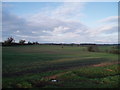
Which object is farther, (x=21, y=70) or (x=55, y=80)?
(x=21, y=70)

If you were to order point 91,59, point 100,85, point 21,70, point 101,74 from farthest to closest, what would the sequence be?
point 91,59 < point 101,74 < point 21,70 < point 100,85

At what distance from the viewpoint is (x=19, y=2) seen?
6367 mm

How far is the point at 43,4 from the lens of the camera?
642 cm

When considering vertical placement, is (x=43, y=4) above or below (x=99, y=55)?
above

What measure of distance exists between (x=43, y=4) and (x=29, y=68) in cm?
255

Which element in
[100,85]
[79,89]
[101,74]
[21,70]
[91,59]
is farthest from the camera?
[91,59]

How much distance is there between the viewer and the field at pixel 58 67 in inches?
211

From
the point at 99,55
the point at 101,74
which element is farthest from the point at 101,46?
the point at 101,74

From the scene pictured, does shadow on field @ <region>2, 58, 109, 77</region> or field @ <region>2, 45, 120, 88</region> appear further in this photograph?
shadow on field @ <region>2, 58, 109, 77</region>

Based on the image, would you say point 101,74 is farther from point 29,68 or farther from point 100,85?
point 29,68

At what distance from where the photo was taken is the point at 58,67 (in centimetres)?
656

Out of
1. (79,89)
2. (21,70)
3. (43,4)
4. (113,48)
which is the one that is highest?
(43,4)

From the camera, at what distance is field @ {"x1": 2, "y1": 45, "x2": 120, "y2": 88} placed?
5.37 meters

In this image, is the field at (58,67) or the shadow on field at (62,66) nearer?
the field at (58,67)
